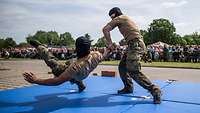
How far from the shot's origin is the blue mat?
437 centimetres

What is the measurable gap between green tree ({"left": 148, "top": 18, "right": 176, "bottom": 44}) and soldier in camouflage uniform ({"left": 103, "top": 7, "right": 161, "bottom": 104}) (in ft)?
241

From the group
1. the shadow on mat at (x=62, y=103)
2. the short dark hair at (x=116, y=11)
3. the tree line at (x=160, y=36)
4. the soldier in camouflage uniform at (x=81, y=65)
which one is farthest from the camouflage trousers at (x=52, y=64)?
the tree line at (x=160, y=36)

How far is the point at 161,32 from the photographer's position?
7956cm

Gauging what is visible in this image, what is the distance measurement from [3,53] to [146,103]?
3468cm

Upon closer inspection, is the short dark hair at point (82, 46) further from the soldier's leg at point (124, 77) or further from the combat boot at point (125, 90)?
the combat boot at point (125, 90)

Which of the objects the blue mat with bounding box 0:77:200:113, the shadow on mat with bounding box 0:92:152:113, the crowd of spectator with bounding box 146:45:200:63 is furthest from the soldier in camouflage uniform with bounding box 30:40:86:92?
the crowd of spectator with bounding box 146:45:200:63

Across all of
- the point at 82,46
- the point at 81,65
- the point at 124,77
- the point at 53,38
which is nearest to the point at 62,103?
the point at 81,65

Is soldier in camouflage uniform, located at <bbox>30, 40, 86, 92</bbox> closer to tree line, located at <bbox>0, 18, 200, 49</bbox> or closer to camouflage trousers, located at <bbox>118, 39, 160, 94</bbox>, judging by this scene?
camouflage trousers, located at <bbox>118, 39, 160, 94</bbox>

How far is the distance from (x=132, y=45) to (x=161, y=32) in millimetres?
76240

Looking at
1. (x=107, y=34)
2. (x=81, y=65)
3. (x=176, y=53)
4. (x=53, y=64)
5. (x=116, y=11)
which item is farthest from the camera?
(x=176, y=53)

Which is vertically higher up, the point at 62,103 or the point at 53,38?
the point at 53,38

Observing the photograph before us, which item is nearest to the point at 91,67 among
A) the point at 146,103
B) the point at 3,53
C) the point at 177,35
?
the point at 146,103

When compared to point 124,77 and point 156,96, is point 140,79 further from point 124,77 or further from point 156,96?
point 124,77

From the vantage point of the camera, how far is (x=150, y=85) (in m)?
4.93
